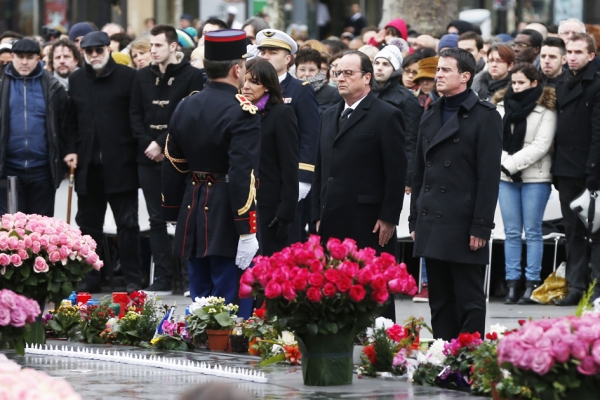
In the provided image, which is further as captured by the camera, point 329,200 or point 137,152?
point 137,152

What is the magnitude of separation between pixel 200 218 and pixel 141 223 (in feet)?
17.8

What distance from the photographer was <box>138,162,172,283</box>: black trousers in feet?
44.5

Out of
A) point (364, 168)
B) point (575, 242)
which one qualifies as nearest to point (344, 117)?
point (364, 168)

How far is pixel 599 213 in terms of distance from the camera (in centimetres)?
1204

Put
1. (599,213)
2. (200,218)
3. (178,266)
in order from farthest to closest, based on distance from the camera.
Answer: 1. (178,266)
2. (599,213)
3. (200,218)

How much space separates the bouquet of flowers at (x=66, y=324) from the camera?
404 inches

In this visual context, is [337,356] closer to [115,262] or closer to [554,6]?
[115,262]

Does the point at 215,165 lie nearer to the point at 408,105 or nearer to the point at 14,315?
the point at 14,315

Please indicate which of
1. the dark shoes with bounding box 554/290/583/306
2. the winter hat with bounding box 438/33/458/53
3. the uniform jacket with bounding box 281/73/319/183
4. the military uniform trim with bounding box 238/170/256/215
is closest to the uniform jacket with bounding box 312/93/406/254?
the military uniform trim with bounding box 238/170/256/215

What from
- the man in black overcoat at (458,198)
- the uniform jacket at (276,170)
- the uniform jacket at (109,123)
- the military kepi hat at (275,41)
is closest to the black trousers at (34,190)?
the uniform jacket at (109,123)

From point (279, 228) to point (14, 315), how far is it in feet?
10.9

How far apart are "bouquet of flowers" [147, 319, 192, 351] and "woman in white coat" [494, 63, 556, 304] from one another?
4.41 m

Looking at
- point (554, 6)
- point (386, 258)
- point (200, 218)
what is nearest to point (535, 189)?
point (200, 218)

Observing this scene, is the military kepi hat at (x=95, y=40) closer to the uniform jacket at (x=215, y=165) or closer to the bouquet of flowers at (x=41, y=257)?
the uniform jacket at (x=215, y=165)
